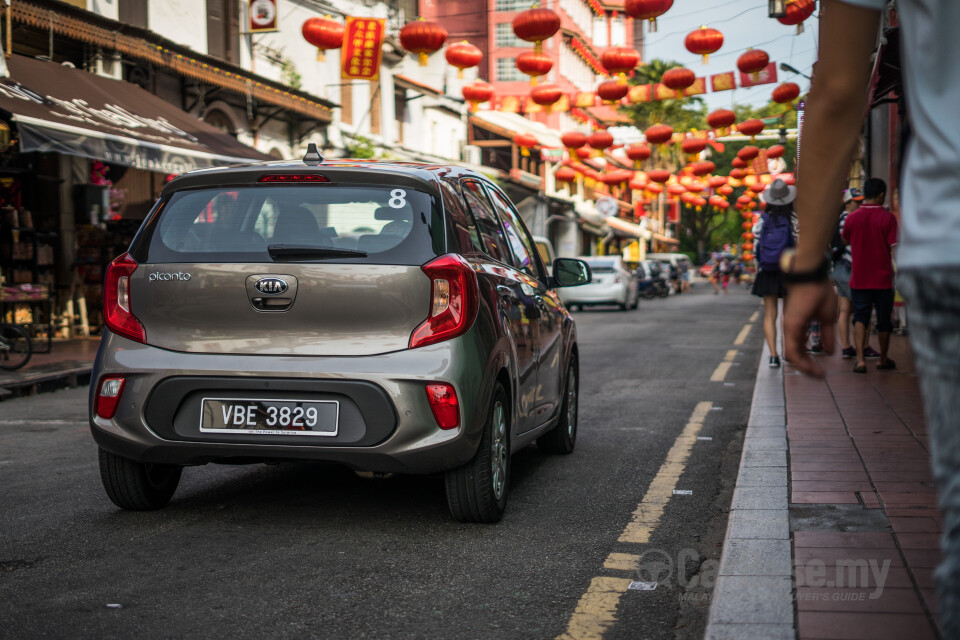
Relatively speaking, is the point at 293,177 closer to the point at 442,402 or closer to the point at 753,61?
the point at 442,402

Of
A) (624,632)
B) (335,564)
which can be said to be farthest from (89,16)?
(624,632)

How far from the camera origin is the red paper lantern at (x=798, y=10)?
14.9 metres

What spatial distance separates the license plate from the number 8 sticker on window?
3.07 feet

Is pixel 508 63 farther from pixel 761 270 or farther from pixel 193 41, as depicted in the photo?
pixel 761 270

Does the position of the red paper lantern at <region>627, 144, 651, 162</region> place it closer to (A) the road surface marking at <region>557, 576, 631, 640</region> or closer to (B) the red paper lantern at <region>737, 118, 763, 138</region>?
(B) the red paper lantern at <region>737, 118, 763, 138</region>

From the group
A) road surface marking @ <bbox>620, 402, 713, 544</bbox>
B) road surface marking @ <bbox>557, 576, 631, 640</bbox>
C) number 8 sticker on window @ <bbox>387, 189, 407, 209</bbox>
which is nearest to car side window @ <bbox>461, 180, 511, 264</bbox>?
number 8 sticker on window @ <bbox>387, 189, 407, 209</bbox>

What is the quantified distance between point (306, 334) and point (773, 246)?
25.5 ft

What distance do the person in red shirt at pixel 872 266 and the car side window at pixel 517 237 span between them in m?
5.02

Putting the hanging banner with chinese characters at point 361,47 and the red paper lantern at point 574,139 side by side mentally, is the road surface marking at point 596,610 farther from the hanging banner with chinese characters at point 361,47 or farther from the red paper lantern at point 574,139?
the red paper lantern at point 574,139

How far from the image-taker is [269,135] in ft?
78.9

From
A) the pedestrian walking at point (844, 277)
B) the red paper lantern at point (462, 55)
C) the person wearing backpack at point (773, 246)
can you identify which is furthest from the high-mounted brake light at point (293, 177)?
the red paper lantern at point (462, 55)

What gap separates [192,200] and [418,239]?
1101mm

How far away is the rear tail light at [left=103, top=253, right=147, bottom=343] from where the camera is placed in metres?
4.97

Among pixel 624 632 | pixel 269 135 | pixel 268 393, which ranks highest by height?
pixel 269 135
